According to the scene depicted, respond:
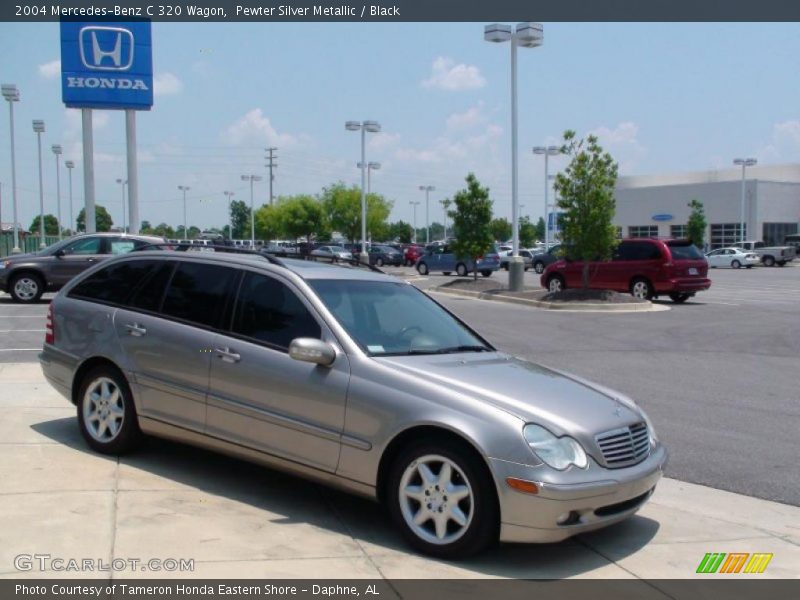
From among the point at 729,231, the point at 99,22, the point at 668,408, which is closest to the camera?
the point at 668,408

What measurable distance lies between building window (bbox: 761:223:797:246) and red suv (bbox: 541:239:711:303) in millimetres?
58076

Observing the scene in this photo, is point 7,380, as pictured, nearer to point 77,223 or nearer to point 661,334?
point 661,334

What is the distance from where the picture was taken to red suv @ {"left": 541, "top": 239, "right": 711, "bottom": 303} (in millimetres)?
24750

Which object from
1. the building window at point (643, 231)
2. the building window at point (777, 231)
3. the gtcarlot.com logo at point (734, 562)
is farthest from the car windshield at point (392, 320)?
the building window at point (643, 231)

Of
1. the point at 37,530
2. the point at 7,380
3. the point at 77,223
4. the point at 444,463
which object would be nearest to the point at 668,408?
the point at 444,463

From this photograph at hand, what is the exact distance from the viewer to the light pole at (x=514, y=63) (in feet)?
83.4

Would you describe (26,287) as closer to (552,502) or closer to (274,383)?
(274,383)

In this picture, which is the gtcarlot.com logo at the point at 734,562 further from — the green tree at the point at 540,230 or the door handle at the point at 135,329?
the green tree at the point at 540,230

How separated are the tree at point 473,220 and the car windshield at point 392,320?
78.8 feet

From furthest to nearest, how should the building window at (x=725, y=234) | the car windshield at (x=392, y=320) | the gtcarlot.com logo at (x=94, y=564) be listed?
the building window at (x=725, y=234) → the car windshield at (x=392, y=320) → the gtcarlot.com logo at (x=94, y=564)

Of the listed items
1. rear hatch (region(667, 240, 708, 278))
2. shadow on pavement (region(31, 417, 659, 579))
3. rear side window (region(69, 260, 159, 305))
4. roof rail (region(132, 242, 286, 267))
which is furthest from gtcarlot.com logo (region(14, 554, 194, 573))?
rear hatch (region(667, 240, 708, 278))

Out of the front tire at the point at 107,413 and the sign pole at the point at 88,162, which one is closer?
the front tire at the point at 107,413

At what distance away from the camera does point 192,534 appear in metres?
5.18

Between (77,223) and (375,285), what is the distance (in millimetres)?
99488
